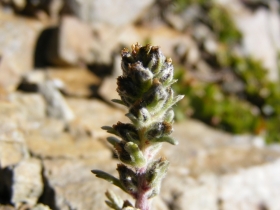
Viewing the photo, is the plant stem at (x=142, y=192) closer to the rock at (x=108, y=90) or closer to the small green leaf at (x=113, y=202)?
the small green leaf at (x=113, y=202)

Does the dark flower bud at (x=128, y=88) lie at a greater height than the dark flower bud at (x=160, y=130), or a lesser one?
greater

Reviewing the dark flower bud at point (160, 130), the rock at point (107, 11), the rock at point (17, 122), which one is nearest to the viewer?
the dark flower bud at point (160, 130)

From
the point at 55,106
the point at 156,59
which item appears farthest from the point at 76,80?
the point at 156,59

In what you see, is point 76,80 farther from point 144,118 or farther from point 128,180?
point 144,118

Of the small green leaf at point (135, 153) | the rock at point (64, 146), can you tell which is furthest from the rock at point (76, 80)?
the small green leaf at point (135, 153)

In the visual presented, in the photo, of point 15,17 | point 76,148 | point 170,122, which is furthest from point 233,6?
point 170,122

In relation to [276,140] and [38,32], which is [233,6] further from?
[38,32]
